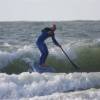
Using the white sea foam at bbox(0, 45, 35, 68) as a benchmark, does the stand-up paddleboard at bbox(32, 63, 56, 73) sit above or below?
above

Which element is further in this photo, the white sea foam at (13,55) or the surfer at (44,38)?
the white sea foam at (13,55)

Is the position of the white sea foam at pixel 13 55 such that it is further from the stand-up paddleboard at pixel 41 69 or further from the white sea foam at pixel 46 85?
the white sea foam at pixel 46 85

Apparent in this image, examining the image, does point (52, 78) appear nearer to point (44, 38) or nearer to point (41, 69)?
point (41, 69)

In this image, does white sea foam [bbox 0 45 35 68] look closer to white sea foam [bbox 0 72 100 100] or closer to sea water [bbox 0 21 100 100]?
sea water [bbox 0 21 100 100]

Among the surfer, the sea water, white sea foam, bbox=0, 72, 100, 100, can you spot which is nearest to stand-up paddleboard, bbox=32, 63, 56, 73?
the surfer

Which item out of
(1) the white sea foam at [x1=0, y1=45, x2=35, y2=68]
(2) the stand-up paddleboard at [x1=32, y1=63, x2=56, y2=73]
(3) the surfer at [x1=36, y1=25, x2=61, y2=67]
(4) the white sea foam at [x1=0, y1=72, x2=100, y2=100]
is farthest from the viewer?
(1) the white sea foam at [x1=0, y1=45, x2=35, y2=68]

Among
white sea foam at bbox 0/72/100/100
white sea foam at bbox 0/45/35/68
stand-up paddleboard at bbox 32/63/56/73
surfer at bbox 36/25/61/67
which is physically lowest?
white sea foam at bbox 0/45/35/68

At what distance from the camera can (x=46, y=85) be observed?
45.7ft

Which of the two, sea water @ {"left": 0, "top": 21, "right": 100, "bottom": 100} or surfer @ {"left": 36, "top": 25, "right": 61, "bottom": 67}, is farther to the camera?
surfer @ {"left": 36, "top": 25, "right": 61, "bottom": 67}

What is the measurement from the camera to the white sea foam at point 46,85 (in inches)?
505

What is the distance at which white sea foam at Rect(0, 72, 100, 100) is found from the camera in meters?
12.8

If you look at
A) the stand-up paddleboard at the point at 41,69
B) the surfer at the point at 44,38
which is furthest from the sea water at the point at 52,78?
the surfer at the point at 44,38

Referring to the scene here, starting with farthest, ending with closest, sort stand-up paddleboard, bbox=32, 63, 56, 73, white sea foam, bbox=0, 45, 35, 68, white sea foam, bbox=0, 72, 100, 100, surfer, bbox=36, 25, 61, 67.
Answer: white sea foam, bbox=0, 45, 35, 68
stand-up paddleboard, bbox=32, 63, 56, 73
surfer, bbox=36, 25, 61, 67
white sea foam, bbox=0, 72, 100, 100

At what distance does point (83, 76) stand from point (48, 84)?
153 cm
